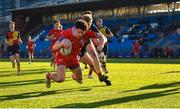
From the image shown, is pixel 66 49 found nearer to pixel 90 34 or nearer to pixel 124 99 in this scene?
pixel 90 34

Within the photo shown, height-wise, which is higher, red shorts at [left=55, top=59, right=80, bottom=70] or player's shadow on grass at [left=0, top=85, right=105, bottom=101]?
red shorts at [left=55, top=59, right=80, bottom=70]

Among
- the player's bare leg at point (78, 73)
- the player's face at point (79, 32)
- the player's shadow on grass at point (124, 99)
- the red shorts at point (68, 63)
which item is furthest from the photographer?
the player's bare leg at point (78, 73)

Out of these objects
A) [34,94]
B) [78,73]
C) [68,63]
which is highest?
[68,63]

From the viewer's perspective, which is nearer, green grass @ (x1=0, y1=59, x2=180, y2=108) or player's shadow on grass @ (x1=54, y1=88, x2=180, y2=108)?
player's shadow on grass @ (x1=54, y1=88, x2=180, y2=108)

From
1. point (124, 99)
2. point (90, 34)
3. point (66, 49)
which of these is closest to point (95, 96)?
point (124, 99)

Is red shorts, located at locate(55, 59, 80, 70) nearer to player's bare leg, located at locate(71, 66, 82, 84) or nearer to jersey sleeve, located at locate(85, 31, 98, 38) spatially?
→ player's bare leg, located at locate(71, 66, 82, 84)

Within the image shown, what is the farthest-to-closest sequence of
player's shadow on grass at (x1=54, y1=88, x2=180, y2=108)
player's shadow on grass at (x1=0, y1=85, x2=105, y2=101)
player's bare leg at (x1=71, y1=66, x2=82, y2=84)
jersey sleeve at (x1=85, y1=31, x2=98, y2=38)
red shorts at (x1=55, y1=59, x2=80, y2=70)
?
1. jersey sleeve at (x1=85, y1=31, x2=98, y2=38)
2. player's bare leg at (x1=71, y1=66, x2=82, y2=84)
3. red shorts at (x1=55, y1=59, x2=80, y2=70)
4. player's shadow on grass at (x1=0, y1=85, x2=105, y2=101)
5. player's shadow on grass at (x1=54, y1=88, x2=180, y2=108)

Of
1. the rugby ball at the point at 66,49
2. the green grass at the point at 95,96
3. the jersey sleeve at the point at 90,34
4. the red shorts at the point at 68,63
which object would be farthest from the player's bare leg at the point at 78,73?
the jersey sleeve at the point at 90,34

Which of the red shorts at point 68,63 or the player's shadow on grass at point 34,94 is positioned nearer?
the player's shadow on grass at point 34,94

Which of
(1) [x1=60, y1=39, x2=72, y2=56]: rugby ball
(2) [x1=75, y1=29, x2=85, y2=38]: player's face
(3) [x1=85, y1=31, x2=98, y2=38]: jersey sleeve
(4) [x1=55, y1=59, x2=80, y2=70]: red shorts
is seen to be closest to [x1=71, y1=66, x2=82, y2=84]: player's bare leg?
(4) [x1=55, y1=59, x2=80, y2=70]: red shorts

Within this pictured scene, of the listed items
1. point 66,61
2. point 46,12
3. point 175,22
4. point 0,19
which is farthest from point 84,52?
point 0,19

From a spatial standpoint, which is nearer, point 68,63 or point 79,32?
point 79,32

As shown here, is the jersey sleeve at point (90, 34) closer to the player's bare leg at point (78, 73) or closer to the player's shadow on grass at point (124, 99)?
the player's bare leg at point (78, 73)

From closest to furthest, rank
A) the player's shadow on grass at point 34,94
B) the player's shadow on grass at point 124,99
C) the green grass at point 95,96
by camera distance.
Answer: the player's shadow on grass at point 124,99, the green grass at point 95,96, the player's shadow on grass at point 34,94
